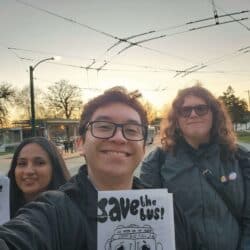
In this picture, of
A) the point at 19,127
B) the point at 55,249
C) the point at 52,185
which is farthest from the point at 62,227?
the point at 19,127

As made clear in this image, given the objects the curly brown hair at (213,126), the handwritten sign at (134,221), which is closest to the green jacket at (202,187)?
the curly brown hair at (213,126)

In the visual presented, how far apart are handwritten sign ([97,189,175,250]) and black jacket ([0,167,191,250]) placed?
0.20 feet

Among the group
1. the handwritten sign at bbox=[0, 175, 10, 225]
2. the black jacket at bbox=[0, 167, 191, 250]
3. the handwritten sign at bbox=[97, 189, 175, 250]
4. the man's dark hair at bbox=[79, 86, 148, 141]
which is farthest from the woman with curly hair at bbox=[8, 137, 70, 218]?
the handwritten sign at bbox=[97, 189, 175, 250]

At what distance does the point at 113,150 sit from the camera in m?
2.06

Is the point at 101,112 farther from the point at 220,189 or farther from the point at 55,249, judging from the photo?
the point at 220,189

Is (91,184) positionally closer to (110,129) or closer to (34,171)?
(110,129)

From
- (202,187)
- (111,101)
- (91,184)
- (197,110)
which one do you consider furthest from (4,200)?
(197,110)

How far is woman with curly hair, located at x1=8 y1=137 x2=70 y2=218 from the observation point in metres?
3.57

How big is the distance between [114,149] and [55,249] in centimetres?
64

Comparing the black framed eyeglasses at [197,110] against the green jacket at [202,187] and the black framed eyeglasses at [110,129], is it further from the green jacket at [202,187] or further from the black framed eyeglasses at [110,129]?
the black framed eyeglasses at [110,129]

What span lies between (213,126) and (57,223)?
215 centimetres

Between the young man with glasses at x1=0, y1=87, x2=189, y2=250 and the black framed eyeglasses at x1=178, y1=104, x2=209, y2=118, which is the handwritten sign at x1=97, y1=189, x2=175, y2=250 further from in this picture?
the black framed eyeglasses at x1=178, y1=104, x2=209, y2=118

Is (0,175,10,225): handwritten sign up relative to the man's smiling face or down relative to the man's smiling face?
down

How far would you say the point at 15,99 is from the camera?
184 feet
